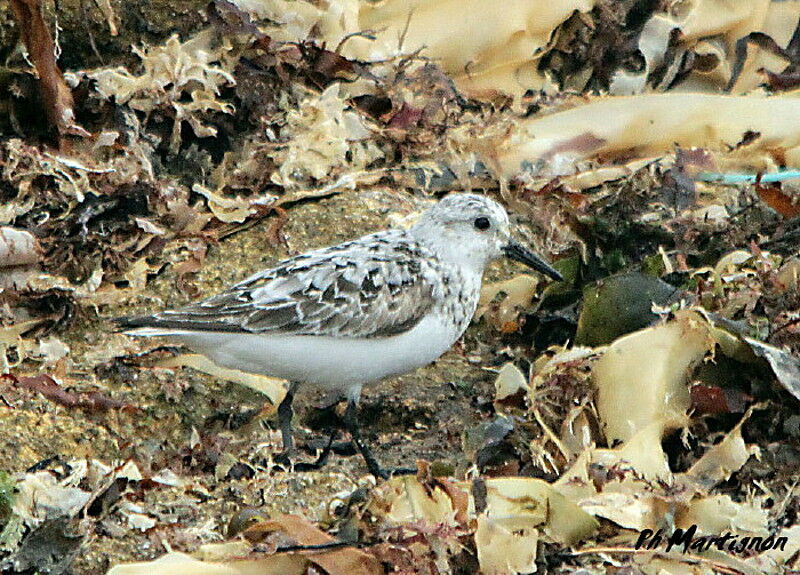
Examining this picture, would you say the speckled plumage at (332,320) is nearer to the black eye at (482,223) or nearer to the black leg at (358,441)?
the black leg at (358,441)

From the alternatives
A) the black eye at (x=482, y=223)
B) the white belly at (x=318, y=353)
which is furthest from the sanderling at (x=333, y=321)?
the black eye at (x=482, y=223)

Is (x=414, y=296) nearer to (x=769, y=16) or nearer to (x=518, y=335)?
(x=518, y=335)

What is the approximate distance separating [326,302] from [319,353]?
16 cm

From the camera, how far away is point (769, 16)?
625cm

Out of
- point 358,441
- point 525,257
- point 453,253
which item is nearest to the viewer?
point 358,441

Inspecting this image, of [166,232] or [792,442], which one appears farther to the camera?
[166,232]

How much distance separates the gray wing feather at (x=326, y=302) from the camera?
4066 mm

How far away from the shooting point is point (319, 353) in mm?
4066

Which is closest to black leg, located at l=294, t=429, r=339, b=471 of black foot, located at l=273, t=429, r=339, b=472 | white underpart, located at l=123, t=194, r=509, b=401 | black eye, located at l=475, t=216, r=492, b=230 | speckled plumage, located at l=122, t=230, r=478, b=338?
black foot, located at l=273, t=429, r=339, b=472

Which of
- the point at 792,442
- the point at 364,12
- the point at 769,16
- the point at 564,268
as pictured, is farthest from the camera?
the point at 769,16

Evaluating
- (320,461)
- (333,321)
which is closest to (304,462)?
(320,461)

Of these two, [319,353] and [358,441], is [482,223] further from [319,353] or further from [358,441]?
[358,441]

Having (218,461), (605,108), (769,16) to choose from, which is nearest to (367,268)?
(218,461)

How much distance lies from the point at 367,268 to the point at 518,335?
2.47 feet
